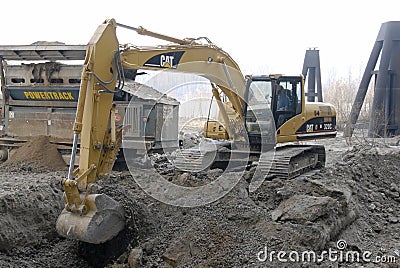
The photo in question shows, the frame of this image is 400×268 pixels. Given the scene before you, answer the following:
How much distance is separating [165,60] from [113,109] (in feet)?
3.34

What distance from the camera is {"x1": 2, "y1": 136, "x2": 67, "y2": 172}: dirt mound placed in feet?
28.0

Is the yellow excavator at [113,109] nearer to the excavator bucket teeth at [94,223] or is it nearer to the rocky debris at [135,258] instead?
the excavator bucket teeth at [94,223]

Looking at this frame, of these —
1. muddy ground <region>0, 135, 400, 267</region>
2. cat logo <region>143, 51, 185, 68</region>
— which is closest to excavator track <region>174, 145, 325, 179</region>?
muddy ground <region>0, 135, 400, 267</region>

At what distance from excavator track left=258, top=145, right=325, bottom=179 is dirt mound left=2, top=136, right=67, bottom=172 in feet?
12.5

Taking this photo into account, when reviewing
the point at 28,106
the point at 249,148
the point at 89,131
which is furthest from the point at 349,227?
the point at 28,106

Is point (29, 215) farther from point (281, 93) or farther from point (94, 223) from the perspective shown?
point (281, 93)

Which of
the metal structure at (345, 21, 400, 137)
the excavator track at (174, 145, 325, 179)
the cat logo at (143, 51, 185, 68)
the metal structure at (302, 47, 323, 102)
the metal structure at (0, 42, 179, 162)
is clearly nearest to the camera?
the cat logo at (143, 51, 185, 68)

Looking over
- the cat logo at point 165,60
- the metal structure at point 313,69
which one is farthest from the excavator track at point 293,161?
the metal structure at point 313,69

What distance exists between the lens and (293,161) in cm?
754

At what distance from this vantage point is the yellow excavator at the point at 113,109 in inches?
179

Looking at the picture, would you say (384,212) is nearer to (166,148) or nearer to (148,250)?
(148,250)

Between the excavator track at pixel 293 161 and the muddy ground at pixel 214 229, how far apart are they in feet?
1.30

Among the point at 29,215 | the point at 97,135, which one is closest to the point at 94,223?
the point at 97,135

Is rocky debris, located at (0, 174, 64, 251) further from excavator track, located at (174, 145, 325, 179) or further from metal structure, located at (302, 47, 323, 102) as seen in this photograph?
metal structure, located at (302, 47, 323, 102)
